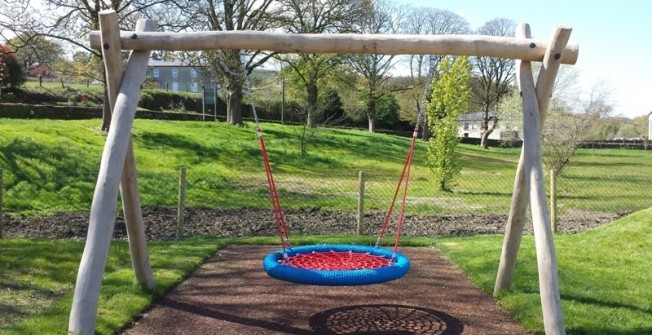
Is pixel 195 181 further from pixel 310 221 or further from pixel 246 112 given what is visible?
pixel 246 112

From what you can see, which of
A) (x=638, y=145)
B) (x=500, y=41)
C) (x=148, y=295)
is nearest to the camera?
(x=500, y=41)

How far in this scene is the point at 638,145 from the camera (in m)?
60.3

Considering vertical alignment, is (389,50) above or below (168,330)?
above

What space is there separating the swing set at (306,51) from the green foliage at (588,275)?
869 mm

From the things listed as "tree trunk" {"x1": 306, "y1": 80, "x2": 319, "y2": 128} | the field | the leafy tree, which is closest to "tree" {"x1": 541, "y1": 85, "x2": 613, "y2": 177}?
the field

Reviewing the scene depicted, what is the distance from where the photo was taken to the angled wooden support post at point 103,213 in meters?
4.12

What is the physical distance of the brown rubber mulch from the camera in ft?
16.4

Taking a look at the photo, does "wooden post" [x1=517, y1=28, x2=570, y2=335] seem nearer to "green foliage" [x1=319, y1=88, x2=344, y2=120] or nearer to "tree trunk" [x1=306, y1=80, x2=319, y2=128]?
"tree trunk" [x1=306, y1=80, x2=319, y2=128]

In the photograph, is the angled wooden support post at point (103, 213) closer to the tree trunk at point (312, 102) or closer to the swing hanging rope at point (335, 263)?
the swing hanging rope at point (335, 263)

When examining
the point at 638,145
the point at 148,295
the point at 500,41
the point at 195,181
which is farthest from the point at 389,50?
the point at 638,145

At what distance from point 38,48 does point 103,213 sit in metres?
14.7

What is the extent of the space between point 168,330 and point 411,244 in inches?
192

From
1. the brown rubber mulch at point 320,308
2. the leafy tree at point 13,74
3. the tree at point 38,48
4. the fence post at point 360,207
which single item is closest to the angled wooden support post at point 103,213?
the brown rubber mulch at point 320,308

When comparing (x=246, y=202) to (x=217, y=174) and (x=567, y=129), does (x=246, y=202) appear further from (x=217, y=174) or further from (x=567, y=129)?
(x=567, y=129)
